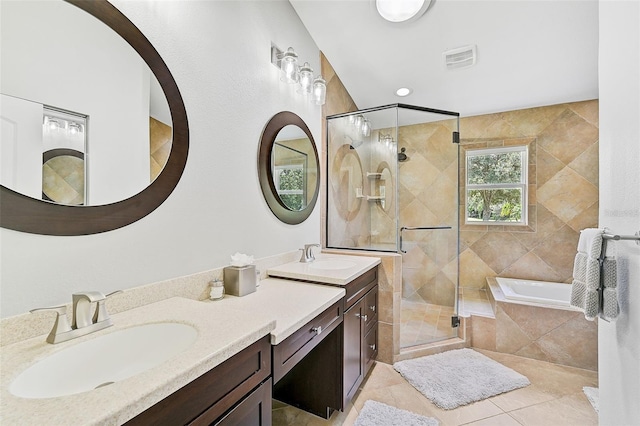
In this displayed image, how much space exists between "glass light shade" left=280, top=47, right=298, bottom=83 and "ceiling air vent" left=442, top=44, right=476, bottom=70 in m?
1.43

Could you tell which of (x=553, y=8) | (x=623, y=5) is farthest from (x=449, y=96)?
(x=623, y=5)

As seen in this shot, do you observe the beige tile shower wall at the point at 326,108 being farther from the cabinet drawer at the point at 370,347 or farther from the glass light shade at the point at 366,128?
the cabinet drawer at the point at 370,347

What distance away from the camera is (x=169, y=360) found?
68cm

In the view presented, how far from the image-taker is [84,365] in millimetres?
769

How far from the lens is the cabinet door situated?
1649 millimetres

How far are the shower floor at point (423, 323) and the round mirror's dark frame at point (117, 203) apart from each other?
210 cm

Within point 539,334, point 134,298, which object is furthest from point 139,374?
point 539,334

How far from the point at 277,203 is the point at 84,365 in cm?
130

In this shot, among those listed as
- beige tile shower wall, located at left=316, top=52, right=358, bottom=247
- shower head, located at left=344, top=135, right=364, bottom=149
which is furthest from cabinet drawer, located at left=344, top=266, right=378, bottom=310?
shower head, located at left=344, top=135, right=364, bottom=149

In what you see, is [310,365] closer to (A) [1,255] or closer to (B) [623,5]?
(A) [1,255]

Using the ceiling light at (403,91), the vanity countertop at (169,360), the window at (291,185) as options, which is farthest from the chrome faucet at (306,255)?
the ceiling light at (403,91)

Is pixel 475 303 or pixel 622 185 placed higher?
pixel 622 185

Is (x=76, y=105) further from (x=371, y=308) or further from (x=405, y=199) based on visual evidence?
(x=405, y=199)

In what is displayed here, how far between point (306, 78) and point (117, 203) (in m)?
1.58
